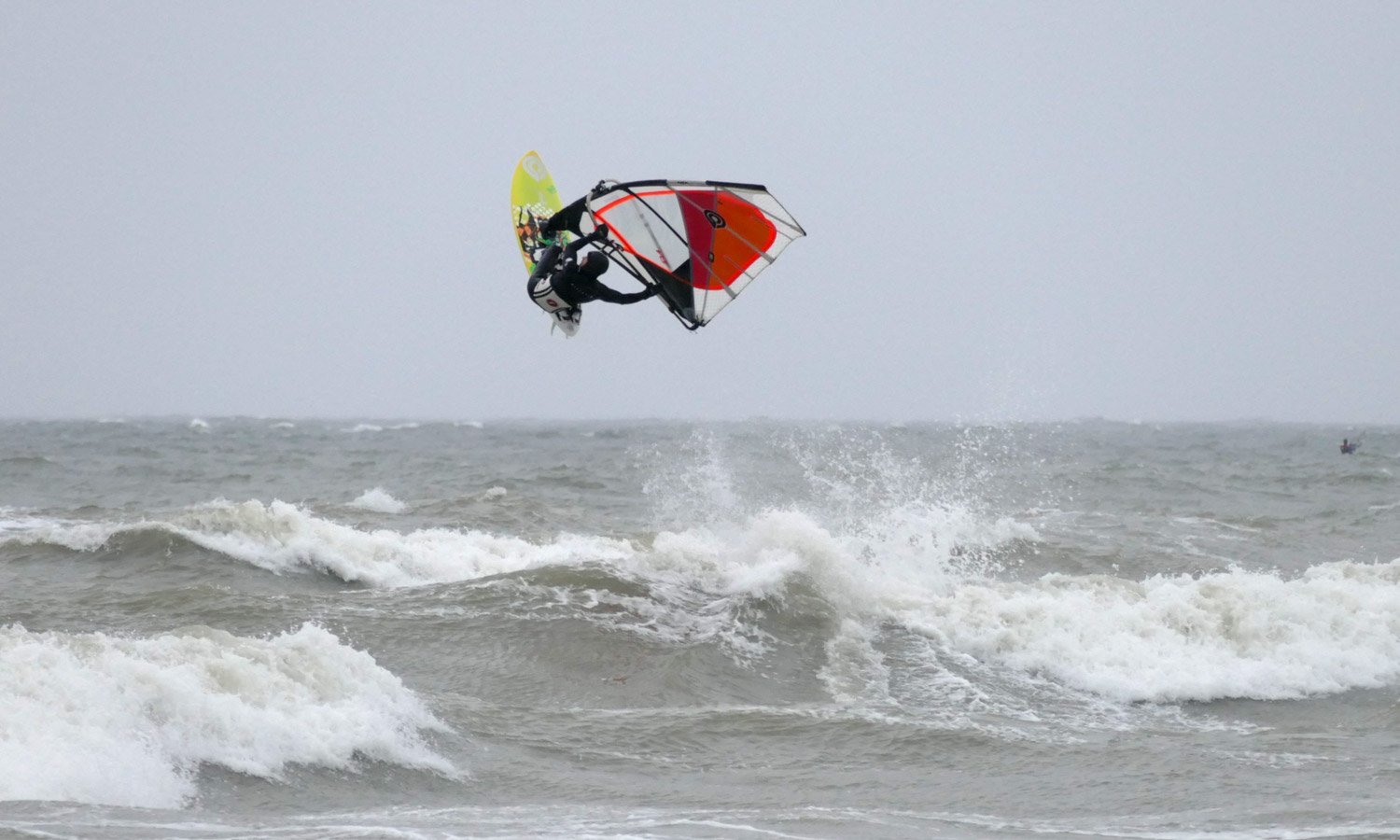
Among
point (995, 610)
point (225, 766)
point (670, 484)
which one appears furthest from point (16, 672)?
point (670, 484)

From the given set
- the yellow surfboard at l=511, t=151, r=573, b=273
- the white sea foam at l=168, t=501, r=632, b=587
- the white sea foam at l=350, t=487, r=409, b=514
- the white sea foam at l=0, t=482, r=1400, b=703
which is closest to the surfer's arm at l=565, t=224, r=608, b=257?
the yellow surfboard at l=511, t=151, r=573, b=273

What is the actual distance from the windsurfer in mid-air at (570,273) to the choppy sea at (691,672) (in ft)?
8.31

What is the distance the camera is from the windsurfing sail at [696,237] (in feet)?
29.0

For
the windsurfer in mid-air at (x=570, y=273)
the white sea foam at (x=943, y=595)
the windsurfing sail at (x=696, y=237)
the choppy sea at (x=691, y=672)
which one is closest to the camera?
the choppy sea at (x=691, y=672)

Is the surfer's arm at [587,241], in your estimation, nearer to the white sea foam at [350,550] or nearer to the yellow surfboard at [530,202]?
the yellow surfboard at [530,202]

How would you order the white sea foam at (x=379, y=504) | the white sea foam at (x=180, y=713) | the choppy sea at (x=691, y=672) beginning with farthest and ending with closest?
the white sea foam at (x=379, y=504)
the choppy sea at (x=691, y=672)
the white sea foam at (x=180, y=713)

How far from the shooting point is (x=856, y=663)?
959cm

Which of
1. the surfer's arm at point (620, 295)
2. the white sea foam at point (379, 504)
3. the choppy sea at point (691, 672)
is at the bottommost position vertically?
the choppy sea at point (691, 672)

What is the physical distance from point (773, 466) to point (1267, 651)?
14.3 m

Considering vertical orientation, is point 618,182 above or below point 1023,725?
above

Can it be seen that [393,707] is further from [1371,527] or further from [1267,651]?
[1371,527]

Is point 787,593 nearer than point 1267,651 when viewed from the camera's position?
No

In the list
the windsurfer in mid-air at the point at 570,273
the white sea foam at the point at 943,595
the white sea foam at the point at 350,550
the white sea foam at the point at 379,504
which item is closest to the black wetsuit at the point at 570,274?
the windsurfer in mid-air at the point at 570,273

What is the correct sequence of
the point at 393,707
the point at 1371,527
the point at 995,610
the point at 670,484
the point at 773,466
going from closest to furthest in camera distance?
the point at 393,707 < the point at 995,610 < the point at 1371,527 < the point at 670,484 < the point at 773,466
